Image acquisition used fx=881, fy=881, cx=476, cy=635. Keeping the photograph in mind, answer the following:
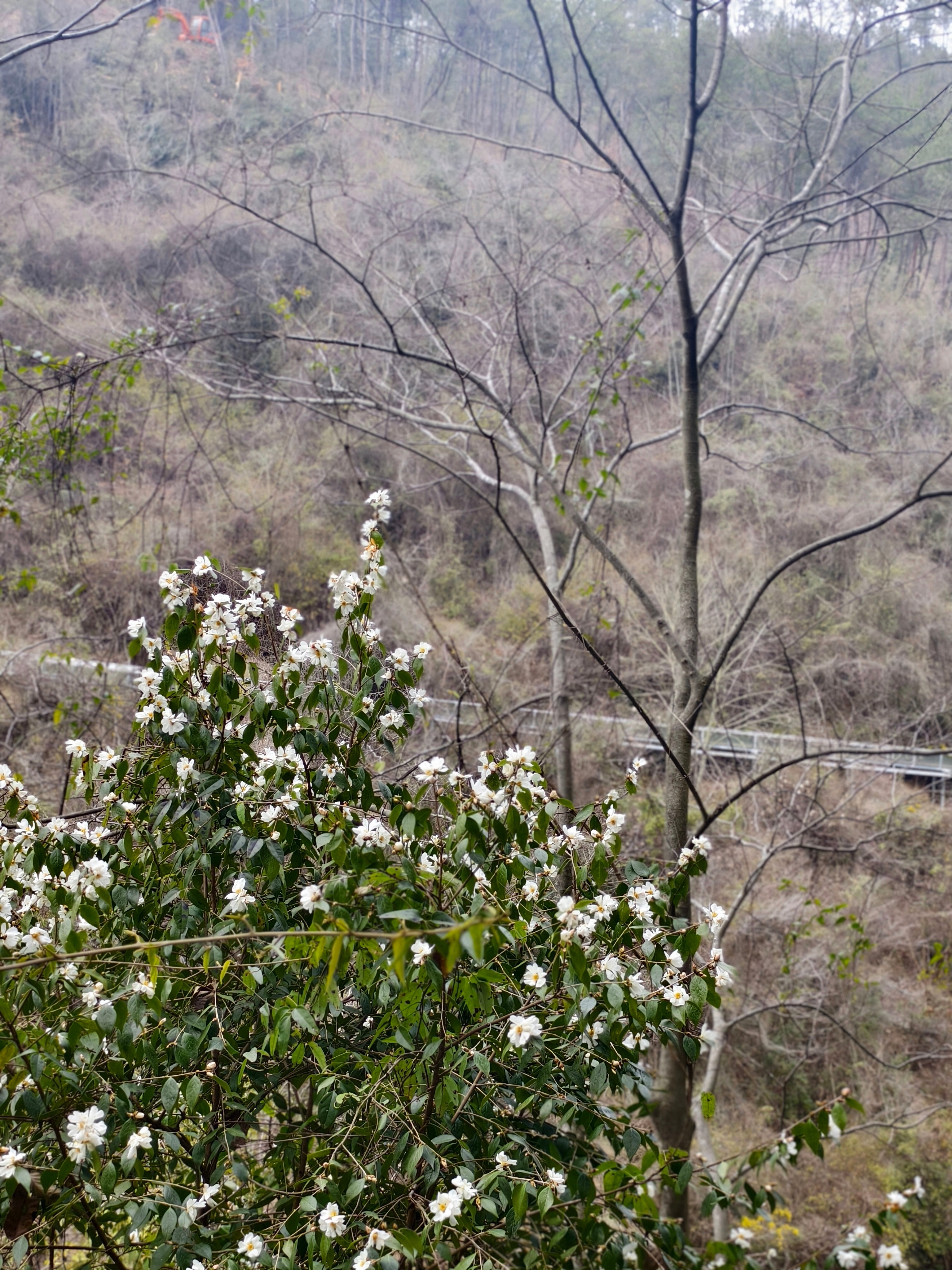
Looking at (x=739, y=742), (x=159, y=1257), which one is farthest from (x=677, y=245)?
(x=739, y=742)

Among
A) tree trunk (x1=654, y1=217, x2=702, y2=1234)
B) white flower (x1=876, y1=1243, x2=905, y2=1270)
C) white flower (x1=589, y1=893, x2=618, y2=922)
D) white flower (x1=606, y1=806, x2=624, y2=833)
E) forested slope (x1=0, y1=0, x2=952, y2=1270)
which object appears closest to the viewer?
white flower (x1=589, y1=893, x2=618, y2=922)

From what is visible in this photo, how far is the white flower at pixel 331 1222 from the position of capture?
1091mm

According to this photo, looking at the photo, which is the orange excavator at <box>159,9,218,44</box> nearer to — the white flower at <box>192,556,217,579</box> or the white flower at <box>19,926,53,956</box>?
the white flower at <box>192,556,217,579</box>

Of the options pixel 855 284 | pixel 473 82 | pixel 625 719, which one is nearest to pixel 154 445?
pixel 473 82

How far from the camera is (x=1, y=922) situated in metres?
1.37

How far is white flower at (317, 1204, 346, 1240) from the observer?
1.09 metres

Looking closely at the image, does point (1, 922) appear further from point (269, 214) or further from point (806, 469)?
point (806, 469)

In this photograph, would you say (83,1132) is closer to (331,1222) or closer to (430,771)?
(331,1222)

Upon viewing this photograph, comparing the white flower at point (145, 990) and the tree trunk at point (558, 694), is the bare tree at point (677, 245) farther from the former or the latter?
the white flower at point (145, 990)

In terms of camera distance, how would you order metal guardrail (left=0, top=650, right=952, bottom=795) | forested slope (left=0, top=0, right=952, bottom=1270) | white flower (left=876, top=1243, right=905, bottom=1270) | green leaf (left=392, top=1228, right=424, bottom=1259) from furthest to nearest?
metal guardrail (left=0, top=650, right=952, bottom=795)
forested slope (left=0, top=0, right=952, bottom=1270)
white flower (left=876, top=1243, right=905, bottom=1270)
green leaf (left=392, top=1228, right=424, bottom=1259)

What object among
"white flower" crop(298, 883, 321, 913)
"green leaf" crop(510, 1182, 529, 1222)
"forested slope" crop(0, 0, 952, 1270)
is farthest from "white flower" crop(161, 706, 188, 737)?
"forested slope" crop(0, 0, 952, 1270)

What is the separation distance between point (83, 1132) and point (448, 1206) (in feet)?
1.50

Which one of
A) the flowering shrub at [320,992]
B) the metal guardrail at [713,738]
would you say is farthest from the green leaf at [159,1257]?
the metal guardrail at [713,738]

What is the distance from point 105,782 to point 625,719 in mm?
6773
